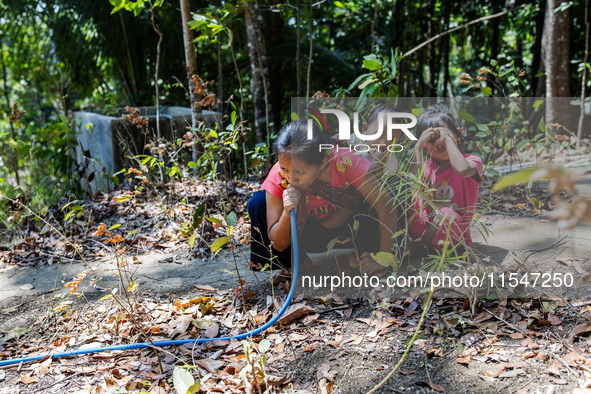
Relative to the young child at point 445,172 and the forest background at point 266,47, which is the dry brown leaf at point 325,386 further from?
the forest background at point 266,47

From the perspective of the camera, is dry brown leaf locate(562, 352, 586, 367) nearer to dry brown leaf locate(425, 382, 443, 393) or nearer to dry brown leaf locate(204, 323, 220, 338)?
dry brown leaf locate(425, 382, 443, 393)

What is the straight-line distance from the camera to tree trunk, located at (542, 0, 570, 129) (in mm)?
4426

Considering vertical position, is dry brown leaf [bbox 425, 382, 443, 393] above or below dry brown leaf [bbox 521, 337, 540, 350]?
below

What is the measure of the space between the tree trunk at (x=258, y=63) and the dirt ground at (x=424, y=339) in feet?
7.81

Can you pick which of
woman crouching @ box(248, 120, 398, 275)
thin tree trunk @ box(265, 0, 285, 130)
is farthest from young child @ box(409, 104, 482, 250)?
thin tree trunk @ box(265, 0, 285, 130)

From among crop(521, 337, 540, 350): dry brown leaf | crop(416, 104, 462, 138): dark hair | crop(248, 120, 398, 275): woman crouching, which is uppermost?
crop(416, 104, 462, 138): dark hair

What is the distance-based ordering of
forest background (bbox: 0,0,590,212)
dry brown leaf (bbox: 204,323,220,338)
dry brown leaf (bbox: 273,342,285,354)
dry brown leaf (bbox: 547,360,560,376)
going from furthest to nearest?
forest background (bbox: 0,0,590,212)
dry brown leaf (bbox: 204,323,220,338)
dry brown leaf (bbox: 273,342,285,354)
dry brown leaf (bbox: 547,360,560,376)

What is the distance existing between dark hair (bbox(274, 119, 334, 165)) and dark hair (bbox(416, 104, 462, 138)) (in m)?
0.45

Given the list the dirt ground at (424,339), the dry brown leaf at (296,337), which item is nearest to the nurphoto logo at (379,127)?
the dirt ground at (424,339)

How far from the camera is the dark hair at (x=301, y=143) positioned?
211cm

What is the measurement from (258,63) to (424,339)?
3.36 meters

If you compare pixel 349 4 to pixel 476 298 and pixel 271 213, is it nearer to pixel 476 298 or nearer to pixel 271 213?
pixel 271 213

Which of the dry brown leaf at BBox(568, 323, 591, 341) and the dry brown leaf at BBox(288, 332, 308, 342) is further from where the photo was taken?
the dry brown leaf at BBox(288, 332, 308, 342)

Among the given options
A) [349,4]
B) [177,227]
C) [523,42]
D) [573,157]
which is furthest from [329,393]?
[523,42]
